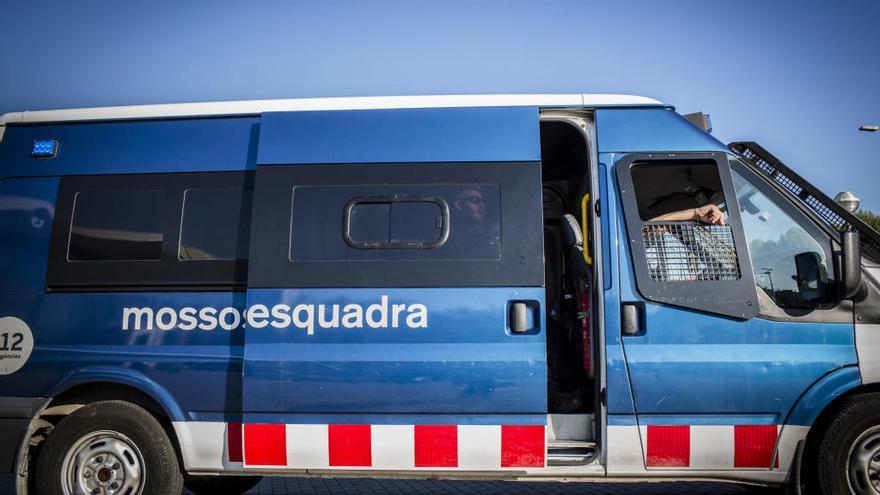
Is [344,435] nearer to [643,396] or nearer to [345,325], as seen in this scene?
[345,325]

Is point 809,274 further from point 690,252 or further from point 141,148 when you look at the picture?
point 141,148

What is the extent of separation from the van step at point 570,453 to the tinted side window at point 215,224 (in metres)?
2.42

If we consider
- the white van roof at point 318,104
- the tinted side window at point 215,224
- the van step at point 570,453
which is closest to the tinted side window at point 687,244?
the white van roof at point 318,104

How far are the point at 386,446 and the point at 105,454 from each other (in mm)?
1871

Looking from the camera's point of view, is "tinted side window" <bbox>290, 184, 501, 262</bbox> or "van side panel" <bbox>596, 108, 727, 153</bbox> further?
"van side panel" <bbox>596, 108, 727, 153</bbox>

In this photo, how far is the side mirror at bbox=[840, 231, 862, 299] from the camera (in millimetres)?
3830

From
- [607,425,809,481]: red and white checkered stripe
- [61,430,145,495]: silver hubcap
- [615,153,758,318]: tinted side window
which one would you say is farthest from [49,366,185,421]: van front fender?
[615,153,758,318]: tinted side window

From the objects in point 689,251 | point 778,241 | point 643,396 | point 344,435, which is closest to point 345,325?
point 344,435

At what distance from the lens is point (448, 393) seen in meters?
4.01

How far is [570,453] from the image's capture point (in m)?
4.23

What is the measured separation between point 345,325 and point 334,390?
416mm

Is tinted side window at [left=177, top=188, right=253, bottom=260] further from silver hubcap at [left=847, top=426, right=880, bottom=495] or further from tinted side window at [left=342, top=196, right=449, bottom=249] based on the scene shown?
silver hubcap at [left=847, top=426, right=880, bottom=495]

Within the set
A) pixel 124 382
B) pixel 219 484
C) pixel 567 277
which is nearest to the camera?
pixel 124 382

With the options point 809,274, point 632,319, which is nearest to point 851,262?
point 809,274
